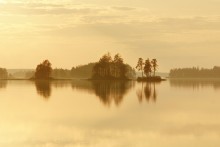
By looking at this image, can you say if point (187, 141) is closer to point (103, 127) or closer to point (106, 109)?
point (103, 127)

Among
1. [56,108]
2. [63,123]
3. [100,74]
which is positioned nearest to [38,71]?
[100,74]

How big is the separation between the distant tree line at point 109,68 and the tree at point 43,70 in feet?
62.2

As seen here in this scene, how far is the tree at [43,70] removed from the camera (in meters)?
191

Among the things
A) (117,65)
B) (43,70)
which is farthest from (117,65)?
(43,70)

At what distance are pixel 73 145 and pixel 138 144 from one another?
3.72 m

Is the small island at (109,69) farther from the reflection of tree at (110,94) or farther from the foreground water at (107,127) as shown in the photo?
the foreground water at (107,127)

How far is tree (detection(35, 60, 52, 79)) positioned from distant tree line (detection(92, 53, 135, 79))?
19.0 m

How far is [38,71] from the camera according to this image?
192375 mm

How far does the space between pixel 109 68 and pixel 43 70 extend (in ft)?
87.6

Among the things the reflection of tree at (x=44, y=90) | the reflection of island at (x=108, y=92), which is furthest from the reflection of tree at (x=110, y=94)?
the reflection of tree at (x=44, y=90)

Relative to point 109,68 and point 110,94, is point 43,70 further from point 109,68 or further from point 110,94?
point 110,94

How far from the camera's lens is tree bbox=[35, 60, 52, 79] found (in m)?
191

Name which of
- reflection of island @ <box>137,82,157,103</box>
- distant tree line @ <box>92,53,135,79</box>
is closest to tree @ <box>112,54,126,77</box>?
distant tree line @ <box>92,53,135,79</box>

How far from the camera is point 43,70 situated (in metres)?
192
